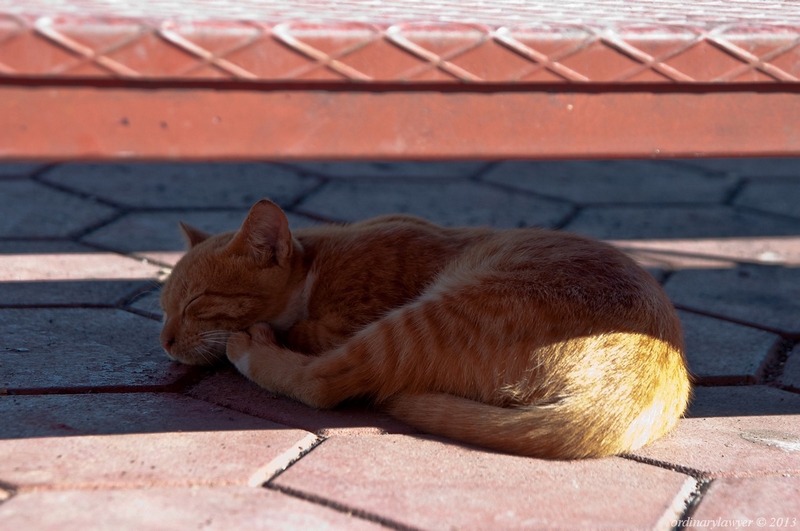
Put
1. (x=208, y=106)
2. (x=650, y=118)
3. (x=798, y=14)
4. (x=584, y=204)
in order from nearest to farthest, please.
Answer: (x=208, y=106) < (x=650, y=118) < (x=798, y=14) < (x=584, y=204)

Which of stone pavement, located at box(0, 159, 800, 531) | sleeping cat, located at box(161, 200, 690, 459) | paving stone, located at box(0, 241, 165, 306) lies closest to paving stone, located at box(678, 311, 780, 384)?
stone pavement, located at box(0, 159, 800, 531)

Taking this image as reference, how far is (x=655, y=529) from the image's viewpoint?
169 cm

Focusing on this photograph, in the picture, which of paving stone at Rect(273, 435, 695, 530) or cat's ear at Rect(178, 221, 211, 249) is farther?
cat's ear at Rect(178, 221, 211, 249)

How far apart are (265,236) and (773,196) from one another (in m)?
3.24

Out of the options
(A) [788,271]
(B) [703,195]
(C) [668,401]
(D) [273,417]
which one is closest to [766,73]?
(C) [668,401]

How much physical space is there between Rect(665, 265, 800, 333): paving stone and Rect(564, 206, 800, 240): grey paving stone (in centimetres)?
48

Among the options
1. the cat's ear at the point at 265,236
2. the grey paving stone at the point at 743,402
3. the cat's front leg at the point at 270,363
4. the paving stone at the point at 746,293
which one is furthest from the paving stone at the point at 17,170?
the grey paving stone at the point at 743,402

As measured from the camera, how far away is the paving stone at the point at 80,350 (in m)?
2.25

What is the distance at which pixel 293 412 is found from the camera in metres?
2.18

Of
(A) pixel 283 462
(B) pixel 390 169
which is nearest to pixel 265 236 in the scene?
(A) pixel 283 462

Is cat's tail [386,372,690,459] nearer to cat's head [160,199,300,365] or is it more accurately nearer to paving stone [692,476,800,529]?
paving stone [692,476,800,529]

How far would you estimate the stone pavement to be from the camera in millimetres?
1712

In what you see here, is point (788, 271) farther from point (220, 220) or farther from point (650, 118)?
point (220, 220)

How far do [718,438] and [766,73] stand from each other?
98cm
